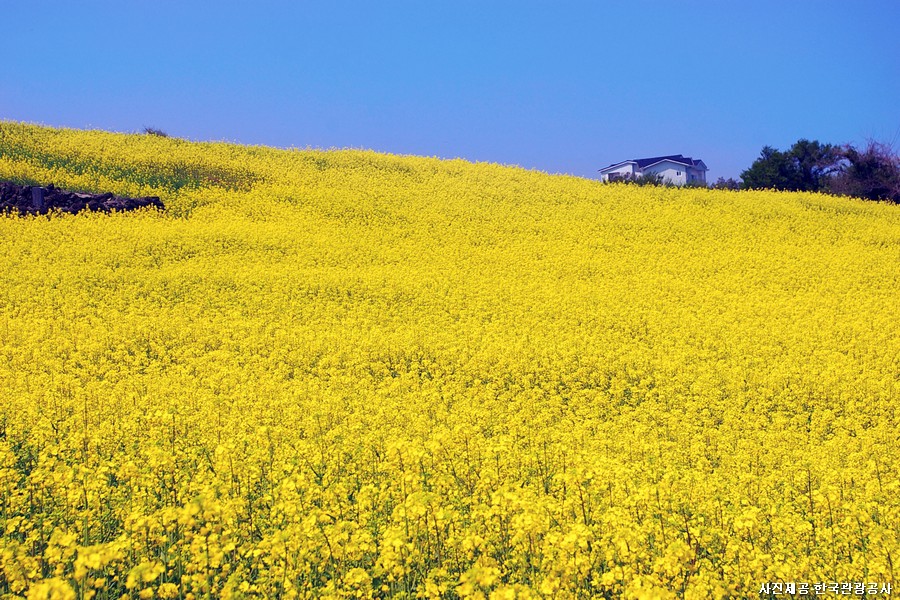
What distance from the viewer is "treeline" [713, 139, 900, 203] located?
144 feet

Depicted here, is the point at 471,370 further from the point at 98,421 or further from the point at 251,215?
the point at 251,215

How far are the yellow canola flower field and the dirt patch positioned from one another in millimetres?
987

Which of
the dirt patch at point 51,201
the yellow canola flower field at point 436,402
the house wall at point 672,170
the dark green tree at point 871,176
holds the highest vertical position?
the house wall at point 672,170

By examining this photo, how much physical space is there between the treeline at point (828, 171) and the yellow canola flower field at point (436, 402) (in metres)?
18.1

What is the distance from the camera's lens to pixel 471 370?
12320 millimetres

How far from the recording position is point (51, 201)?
25.7 metres

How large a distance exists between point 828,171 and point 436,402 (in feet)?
171

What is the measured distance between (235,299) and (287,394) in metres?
8.09

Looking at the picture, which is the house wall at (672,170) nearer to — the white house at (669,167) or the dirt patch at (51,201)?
the white house at (669,167)

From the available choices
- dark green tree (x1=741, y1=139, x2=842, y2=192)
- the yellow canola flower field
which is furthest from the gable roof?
the yellow canola flower field

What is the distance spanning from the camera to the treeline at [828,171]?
4388 centimetres

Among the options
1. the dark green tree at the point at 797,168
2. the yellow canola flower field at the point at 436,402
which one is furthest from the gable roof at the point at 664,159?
the yellow canola flower field at the point at 436,402

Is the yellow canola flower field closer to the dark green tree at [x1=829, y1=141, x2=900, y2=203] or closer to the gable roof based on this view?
the dark green tree at [x1=829, y1=141, x2=900, y2=203]

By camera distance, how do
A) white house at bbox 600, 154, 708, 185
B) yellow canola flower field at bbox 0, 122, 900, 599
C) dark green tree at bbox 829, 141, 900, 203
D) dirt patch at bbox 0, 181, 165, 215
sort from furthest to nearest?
white house at bbox 600, 154, 708, 185
dark green tree at bbox 829, 141, 900, 203
dirt patch at bbox 0, 181, 165, 215
yellow canola flower field at bbox 0, 122, 900, 599
